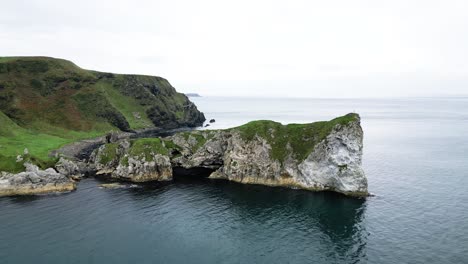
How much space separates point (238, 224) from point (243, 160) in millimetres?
29219

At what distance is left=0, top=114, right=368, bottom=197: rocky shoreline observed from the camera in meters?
79.1

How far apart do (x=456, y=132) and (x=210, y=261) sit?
183 metres

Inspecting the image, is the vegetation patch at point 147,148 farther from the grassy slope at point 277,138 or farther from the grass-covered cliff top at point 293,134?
the grass-covered cliff top at point 293,134

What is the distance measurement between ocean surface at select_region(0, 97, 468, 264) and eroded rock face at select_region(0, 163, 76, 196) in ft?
12.5

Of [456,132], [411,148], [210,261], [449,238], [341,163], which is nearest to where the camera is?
[210,261]

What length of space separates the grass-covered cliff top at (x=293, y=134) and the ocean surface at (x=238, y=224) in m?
10.4

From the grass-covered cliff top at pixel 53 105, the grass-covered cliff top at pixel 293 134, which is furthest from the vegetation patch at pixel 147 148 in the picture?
the grass-covered cliff top at pixel 53 105

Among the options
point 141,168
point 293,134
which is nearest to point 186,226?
point 141,168

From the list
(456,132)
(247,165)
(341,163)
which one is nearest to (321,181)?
(341,163)

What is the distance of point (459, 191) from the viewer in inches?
3123

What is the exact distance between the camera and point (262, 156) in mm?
88625

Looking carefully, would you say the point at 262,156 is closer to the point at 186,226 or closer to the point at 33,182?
the point at 186,226

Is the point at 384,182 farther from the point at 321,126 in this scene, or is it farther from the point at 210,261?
the point at 210,261

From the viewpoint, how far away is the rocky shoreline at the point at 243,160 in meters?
79.1
